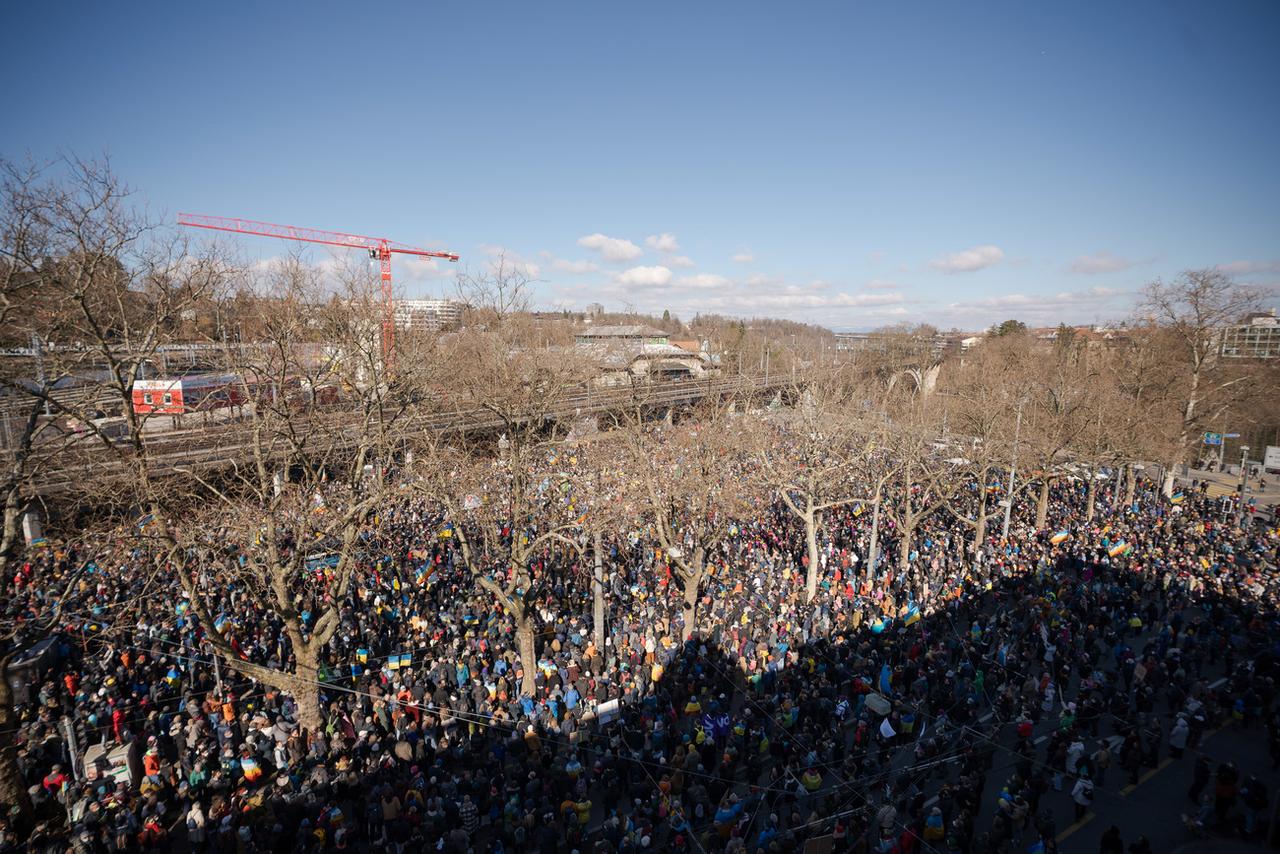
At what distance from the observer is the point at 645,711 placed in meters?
12.0

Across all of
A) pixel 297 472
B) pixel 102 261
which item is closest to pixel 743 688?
pixel 102 261

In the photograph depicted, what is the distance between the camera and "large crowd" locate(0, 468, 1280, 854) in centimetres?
923

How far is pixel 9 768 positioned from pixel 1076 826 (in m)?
16.0

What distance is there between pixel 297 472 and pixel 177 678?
18.7 meters

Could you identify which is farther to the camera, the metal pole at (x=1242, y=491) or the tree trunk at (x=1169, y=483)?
the tree trunk at (x=1169, y=483)

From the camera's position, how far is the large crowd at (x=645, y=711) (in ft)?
30.3

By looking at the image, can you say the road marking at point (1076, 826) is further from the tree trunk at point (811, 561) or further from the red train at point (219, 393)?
the red train at point (219, 393)

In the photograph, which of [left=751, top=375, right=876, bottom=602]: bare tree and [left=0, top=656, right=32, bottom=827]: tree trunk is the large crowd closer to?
[left=0, top=656, right=32, bottom=827]: tree trunk

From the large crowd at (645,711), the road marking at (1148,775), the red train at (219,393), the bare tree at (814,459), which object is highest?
the red train at (219,393)

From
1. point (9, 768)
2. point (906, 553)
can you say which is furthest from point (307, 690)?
point (906, 553)

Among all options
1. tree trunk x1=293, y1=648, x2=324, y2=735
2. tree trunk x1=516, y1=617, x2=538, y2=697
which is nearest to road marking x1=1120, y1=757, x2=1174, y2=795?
tree trunk x1=516, y1=617, x2=538, y2=697

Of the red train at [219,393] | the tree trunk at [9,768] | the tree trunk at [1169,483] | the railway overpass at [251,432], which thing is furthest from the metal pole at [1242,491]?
the tree trunk at [9,768]

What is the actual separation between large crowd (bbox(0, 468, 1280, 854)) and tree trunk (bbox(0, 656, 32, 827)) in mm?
246

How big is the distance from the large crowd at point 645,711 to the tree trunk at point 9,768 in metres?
0.25
